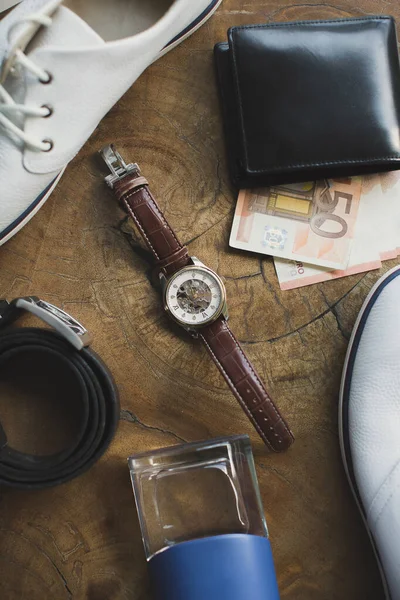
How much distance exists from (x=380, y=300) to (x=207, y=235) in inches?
12.9

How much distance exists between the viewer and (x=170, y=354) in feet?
3.50

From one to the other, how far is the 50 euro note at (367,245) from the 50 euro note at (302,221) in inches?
0.5

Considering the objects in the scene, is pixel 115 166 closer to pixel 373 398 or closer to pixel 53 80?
pixel 53 80

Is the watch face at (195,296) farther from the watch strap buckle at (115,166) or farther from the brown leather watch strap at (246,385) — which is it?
the watch strap buckle at (115,166)

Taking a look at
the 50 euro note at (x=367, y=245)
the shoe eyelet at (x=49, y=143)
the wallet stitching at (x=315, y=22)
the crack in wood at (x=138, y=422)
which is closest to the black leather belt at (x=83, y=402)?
the crack in wood at (x=138, y=422)

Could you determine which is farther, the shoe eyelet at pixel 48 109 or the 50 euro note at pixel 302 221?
the 50 euro note at pixel 302 221

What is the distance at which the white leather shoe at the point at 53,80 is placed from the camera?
3.05ft

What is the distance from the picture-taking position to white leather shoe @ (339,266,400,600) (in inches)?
40.5

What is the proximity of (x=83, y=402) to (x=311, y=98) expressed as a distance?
62cm

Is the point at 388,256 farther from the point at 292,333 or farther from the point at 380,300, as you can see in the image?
the point at 292,333

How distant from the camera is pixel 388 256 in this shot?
109 cm

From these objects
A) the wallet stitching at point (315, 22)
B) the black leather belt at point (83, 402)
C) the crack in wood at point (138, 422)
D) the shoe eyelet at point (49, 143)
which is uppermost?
the wallet stitching at point (315, 22)

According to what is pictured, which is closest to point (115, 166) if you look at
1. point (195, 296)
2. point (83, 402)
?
point (195, 296)

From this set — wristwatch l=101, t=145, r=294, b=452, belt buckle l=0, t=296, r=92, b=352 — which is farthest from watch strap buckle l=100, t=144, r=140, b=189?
belt buckle l=0, t=296, r=92, b=352
